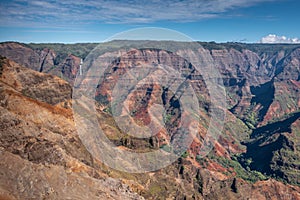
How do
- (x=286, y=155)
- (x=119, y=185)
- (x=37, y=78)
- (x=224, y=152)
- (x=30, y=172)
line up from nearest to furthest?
1. (x=30, y=172)
2. (x=119, y=185)
3. (x=37, y=78)
4. (x=286, y=155)
5. (x=224, y=152)

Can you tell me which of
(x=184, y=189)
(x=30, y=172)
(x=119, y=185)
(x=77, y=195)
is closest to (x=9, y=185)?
(x=30, y=172)

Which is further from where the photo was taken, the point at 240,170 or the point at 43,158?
the point at 240,170

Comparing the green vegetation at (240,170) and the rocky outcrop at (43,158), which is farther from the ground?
the rocky outcrop at (43,158)

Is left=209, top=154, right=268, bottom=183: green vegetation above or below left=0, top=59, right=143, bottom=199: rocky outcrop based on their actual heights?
below

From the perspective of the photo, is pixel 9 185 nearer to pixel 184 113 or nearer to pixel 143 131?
pixel 143 131

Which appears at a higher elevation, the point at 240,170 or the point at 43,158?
the point at 43,158

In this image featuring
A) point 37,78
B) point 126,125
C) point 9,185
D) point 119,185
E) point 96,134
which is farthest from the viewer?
point 126,125

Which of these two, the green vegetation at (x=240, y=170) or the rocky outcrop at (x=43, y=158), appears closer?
the rocky outcrop at (x=43, y=158)

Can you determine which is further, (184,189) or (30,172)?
(184,189)

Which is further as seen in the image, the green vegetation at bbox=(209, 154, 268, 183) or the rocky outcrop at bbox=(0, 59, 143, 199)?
the green vegetation at bbox=(209, 154, 268, 183)

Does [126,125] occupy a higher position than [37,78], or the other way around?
[37,78]

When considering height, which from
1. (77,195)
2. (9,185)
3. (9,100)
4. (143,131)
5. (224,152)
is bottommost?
(224,152)
